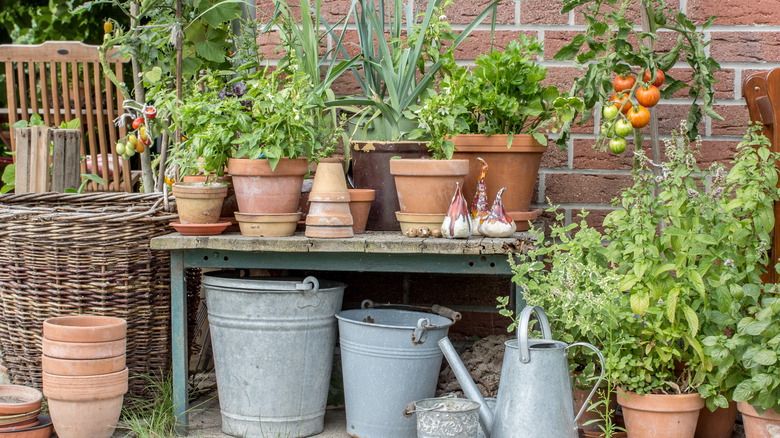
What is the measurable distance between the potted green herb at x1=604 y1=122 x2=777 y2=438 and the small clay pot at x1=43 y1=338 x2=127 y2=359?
148 centimetres

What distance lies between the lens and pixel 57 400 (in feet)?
7.32

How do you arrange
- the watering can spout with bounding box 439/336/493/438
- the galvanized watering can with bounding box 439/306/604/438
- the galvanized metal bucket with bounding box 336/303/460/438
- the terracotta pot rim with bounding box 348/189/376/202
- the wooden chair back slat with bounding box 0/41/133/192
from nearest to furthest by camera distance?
1. the galvanized watering can with bounding box 439/306/604/438
2. the watering can spout with bounding box 439/336/493/438
3. the galvanized metal bucket with bounding box 336/303/460/438
4. the terracotta pot rim with bounding box 348/189/376/202
5. the wooden chair back slat with bounding box 0/41/133/192

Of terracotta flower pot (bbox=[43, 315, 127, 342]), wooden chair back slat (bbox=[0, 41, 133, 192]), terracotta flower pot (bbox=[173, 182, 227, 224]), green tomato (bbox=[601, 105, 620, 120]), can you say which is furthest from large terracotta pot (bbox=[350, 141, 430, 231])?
wooden chair back slat (bbox=[0, 41, 133, 192])

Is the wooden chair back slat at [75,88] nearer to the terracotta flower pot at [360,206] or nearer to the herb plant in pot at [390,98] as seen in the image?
the herb plant in pot at [390,98]

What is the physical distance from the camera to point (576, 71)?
108 inches

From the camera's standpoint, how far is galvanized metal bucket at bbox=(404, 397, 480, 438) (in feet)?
6.57

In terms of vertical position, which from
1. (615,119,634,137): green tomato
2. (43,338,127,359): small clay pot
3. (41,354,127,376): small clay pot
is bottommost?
(41,354,127,376): small clay pot

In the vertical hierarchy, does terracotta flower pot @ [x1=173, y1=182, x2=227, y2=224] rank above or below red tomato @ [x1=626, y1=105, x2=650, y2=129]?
below

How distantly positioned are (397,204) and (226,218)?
57 centimetres

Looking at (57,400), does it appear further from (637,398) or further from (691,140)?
(691,140)

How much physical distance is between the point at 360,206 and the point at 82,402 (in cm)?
100

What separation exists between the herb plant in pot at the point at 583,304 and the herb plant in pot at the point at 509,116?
0.77 feet

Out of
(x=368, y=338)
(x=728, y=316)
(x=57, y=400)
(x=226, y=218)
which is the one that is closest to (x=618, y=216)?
(x=728, y=316)

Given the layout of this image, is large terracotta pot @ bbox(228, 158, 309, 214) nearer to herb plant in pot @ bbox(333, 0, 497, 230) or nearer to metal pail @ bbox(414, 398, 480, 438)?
herb plant in pot @ bbox(333, 0, 497, 230)
